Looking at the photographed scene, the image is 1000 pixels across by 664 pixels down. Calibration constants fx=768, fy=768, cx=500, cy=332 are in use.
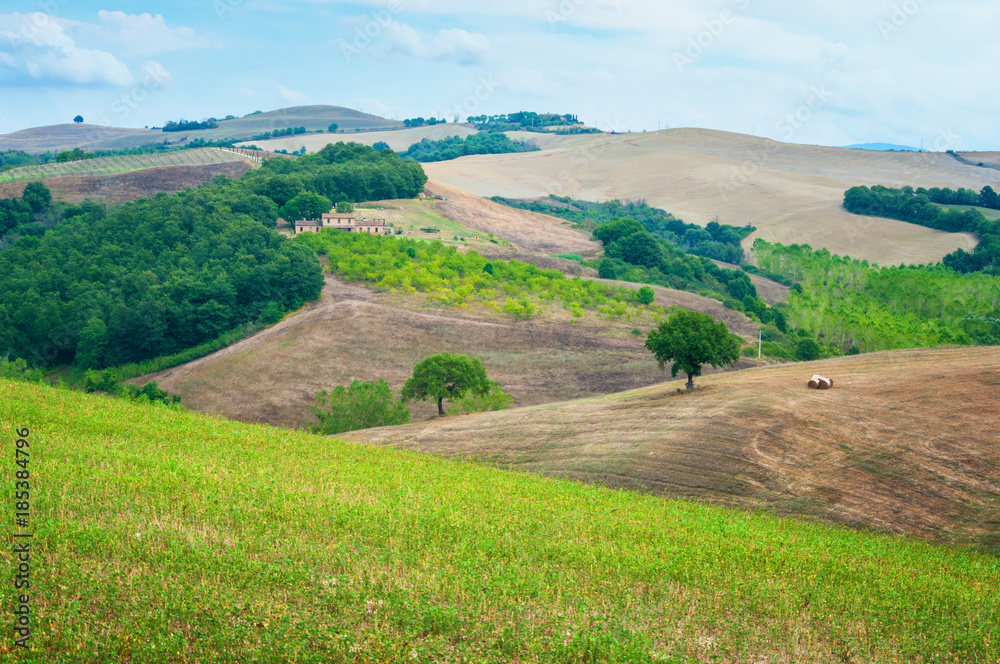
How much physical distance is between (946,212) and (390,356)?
144720mm

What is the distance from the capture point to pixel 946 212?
168 meters

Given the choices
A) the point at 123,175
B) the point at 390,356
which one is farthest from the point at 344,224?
the point at 123,175

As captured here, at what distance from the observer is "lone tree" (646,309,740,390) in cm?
4331

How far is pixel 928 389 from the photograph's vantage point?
36.7 meters

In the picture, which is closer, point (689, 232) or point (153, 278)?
point (153, 278)

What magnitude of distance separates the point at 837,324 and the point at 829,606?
3384 inches

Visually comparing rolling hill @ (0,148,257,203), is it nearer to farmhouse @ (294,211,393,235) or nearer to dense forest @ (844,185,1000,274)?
farmhouse @ (294,211,393,235)

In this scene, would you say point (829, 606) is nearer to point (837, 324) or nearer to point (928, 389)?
point (928, 389)

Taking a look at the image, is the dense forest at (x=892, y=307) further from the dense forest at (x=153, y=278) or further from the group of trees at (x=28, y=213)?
the group of trees at (x=28, y=213)

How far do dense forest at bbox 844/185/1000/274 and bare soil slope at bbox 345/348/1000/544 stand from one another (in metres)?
117

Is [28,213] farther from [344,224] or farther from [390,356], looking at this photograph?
[390,356]

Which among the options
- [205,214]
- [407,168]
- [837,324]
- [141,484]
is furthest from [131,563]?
[407,168]

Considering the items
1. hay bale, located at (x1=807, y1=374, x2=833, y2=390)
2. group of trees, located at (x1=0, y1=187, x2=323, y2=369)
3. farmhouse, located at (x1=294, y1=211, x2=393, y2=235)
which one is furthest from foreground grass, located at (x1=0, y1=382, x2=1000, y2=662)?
farmhouse, located at (x1=294, y1=211, x2=393, y2=235)

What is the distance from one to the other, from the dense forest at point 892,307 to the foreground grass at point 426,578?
67823mm
